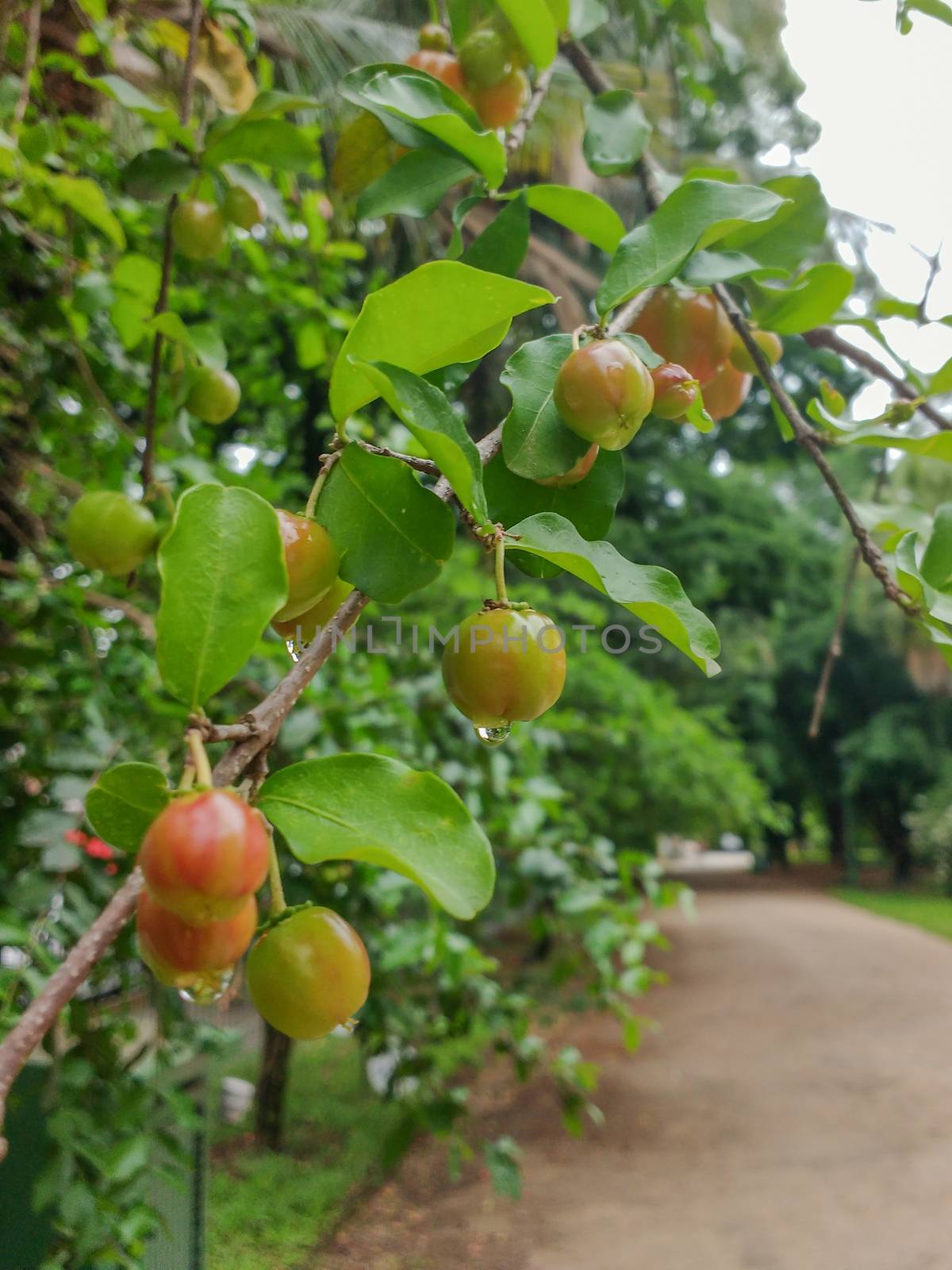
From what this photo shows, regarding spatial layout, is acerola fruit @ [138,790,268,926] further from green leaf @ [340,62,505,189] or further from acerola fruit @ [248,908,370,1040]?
green leaf @ [340,62,505,189]

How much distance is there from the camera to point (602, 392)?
1.26 ft

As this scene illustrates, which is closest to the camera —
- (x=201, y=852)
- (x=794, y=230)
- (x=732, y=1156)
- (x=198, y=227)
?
(x=201, y=852)

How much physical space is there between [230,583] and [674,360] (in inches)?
14.1

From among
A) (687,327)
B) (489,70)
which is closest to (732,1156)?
(687,327)

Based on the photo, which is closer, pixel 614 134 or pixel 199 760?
pixel 199 760

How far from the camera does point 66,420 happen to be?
147 cm

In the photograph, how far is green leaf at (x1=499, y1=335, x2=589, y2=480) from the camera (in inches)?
15.8

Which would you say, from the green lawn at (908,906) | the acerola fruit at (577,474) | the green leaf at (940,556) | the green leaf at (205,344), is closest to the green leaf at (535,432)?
the acerola fruit at (577,474)

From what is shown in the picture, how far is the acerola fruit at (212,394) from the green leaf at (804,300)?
0.43 metres

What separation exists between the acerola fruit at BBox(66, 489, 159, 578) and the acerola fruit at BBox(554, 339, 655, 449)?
400mm

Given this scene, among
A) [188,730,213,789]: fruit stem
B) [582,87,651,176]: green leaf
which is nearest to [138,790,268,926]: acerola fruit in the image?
[188,730,213,789]: fruit stem

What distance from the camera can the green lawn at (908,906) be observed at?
8172 millimetres

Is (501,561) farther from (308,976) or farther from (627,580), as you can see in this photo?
(308,976)

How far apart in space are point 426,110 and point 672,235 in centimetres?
16
